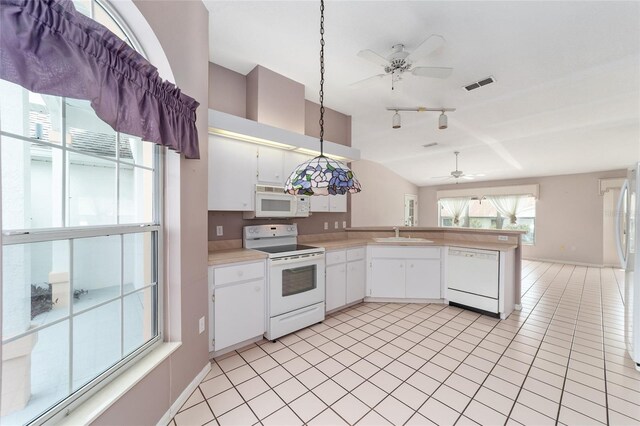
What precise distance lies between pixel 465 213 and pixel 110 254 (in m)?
9.31

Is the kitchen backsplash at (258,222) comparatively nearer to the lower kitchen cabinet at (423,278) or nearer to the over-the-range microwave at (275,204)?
the over-the-range microwave at (275,204)

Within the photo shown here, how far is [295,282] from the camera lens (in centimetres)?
268

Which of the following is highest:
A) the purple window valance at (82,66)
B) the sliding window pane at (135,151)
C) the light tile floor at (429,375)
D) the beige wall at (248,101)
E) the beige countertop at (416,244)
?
the beige wall at (248,101)

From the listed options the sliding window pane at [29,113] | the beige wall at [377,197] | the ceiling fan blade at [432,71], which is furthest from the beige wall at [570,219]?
the sliding window pane at [29,113]

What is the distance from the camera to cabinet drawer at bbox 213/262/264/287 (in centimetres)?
214

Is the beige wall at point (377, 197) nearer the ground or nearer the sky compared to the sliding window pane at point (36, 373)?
nearer the sky

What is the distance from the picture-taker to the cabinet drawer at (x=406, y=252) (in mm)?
3525

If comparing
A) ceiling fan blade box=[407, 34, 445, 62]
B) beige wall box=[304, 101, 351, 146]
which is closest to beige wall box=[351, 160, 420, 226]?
beige wall box=[304, 101, 351, 146]

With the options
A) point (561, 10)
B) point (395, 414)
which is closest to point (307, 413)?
point (395, 414)

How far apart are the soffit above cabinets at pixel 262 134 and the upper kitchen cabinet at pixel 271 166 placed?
77 millimetres

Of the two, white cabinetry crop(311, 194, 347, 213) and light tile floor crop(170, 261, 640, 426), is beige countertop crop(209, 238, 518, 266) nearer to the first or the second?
white cabinetry crop(311, 194, 347, 213)

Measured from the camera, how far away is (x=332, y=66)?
2.78 metres

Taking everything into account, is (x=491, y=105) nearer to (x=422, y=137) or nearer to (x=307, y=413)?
(x=422, y=137)

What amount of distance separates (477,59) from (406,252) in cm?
243
